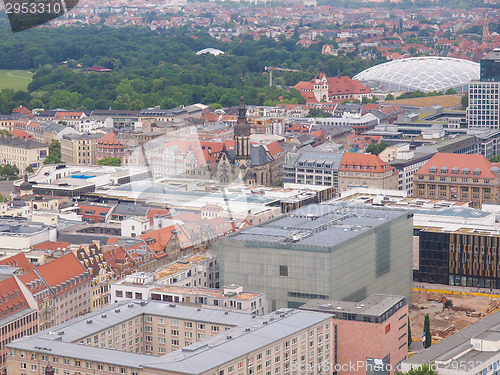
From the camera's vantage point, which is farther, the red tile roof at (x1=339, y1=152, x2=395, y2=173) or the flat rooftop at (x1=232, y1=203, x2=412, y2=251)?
the red tile roof at (x1=339, y1=152, x2=395, y2=173)

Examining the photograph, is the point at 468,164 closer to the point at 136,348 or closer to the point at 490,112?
the point at 490,112

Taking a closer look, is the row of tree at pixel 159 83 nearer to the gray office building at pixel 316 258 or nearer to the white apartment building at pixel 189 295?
the gray office building at pixel 316 258

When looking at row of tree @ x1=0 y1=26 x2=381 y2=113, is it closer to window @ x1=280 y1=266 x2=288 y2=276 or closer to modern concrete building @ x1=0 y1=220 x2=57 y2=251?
modern concrete building @ x1=0 y1=220 x2=57 y2=251

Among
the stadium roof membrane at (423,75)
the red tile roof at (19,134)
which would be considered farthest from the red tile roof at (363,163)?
the stadium roof membrane at (423,75)

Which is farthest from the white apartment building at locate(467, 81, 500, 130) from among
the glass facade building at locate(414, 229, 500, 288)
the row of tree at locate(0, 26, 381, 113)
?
the glass facade building at locate(414, 229, 500, 288)

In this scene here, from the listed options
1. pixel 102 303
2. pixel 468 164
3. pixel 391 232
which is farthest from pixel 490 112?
pixel 102 303
